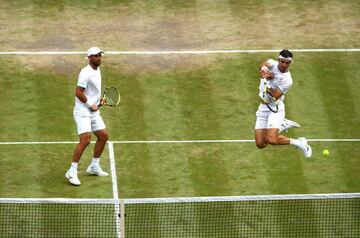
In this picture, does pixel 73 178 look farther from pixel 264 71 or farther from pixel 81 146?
pixel 264 71

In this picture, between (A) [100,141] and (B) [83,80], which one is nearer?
(B) [83,80]

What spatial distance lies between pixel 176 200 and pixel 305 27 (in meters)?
9.90

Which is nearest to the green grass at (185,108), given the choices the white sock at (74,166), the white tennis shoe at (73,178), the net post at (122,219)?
the white tennis shoe at (73,178)

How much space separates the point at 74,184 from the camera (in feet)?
74.9

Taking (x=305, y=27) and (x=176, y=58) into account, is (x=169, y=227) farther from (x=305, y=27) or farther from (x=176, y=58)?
(x=305, y=27)

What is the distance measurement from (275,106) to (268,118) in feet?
0.83

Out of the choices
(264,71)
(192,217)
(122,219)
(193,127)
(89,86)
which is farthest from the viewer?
(193,127)

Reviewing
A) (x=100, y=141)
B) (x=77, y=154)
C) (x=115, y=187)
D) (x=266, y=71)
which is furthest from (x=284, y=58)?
(x=77, y=154)

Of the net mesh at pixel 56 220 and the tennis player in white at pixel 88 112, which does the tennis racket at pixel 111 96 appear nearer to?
the tennis player in white at pixel 88 112

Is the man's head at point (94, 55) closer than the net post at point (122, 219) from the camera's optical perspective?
No

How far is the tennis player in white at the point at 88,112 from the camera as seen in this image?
886 inches

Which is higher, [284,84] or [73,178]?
[284,84]

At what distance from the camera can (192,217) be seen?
2133 cm

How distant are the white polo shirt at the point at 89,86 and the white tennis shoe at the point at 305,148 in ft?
12.3
